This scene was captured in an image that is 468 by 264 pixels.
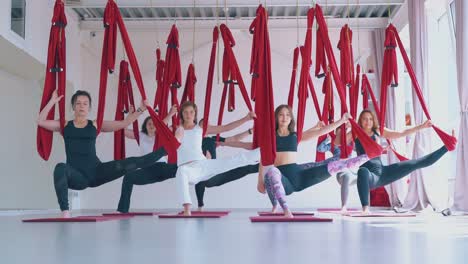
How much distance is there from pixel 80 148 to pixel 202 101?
19.2 ft

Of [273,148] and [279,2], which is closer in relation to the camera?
[273,148]

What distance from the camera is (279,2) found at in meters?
9.19

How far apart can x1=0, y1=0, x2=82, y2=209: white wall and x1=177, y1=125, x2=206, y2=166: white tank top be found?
3026mm

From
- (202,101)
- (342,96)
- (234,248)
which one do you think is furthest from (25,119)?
(234,248)

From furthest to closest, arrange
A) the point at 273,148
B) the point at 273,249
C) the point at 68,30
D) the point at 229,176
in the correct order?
1. the point at 68,30
2. the point at 229,176
3. the point at 273,148
4. the point at 273,249

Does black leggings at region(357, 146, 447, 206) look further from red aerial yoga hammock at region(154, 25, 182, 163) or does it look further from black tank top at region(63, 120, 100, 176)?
black tank top at region(63, 120, 100, 176)

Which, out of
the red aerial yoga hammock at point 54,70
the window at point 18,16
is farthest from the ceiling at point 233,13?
the red aerial yoga hammock at point 54,70

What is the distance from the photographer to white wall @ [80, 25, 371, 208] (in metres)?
10.6

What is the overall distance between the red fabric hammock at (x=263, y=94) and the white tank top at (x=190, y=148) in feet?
4.78

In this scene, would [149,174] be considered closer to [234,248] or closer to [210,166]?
[210,166]

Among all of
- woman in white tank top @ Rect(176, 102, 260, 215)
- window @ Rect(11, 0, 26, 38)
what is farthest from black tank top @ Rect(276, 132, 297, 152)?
window @ Rect(11, 0, 26, 38)

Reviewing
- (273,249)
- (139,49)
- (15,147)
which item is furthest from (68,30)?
(273,249)

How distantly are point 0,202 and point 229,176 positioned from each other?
13.1 ft

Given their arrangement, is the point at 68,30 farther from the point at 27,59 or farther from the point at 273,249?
the point at 273,249
